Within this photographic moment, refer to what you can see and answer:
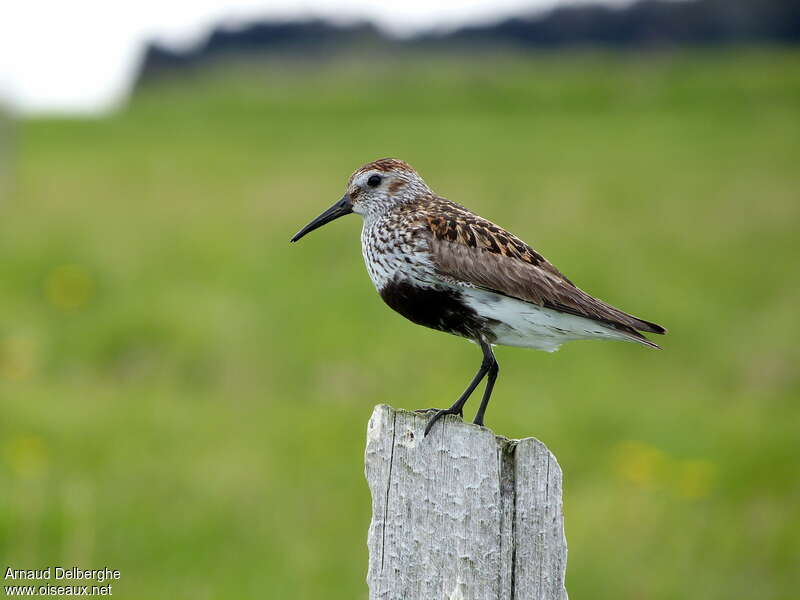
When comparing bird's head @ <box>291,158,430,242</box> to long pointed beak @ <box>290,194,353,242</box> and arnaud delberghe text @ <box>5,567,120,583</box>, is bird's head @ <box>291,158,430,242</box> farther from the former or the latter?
arnaud delberghe text @ <box>5,567,120,583</box>

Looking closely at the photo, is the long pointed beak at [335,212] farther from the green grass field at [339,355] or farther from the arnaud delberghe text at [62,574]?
the green grass field at [339,355]

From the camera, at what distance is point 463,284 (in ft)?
16.3

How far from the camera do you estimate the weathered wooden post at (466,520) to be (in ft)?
12.6

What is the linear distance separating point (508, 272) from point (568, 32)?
138 ft

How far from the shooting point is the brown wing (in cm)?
496

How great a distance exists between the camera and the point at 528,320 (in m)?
5.09

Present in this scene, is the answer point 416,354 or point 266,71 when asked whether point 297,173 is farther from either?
point 266,71

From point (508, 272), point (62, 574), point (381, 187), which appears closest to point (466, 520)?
point (508, 272)

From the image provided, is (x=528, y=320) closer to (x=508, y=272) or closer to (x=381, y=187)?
(x=508, y=272)

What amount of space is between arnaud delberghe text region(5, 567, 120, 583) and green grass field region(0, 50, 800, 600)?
1.40ft

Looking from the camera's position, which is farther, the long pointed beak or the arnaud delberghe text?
the arnaud delberghe text

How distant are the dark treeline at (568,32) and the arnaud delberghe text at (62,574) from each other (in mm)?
38070

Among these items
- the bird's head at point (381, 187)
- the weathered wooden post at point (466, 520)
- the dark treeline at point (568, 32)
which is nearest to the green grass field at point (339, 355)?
the bird's head at point (381, 187)

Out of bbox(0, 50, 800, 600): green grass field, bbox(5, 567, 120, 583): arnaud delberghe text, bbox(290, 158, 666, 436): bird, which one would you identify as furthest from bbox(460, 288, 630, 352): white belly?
bbox(0, 50, 800, 600): green grass field
